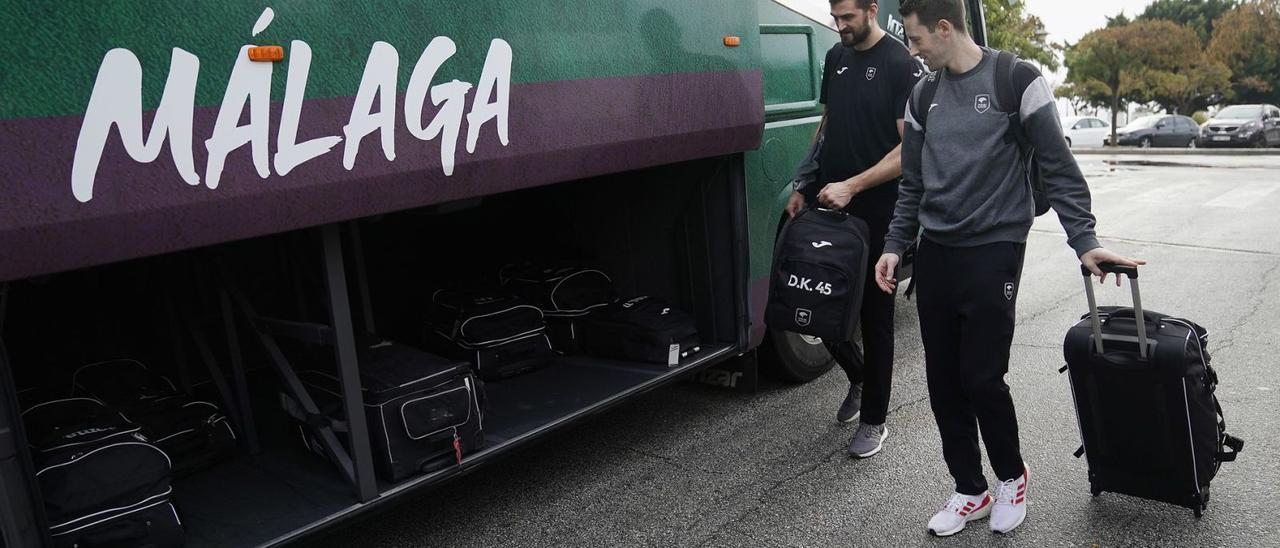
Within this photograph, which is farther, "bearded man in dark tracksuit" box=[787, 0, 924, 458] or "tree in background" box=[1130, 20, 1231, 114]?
"tree in background" box=[1130, 20, 1231, 114]

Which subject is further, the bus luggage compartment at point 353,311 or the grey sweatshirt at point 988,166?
the bus luggage compartment at point 353,311

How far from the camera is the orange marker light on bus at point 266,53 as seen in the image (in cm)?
235

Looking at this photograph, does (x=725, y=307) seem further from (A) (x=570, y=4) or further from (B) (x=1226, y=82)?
(B) (x=1226, y=82)

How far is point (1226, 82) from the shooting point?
123 feet

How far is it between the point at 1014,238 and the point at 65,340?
3785mm

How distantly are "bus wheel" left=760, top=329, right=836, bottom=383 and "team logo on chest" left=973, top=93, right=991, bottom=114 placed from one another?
190 centimetres

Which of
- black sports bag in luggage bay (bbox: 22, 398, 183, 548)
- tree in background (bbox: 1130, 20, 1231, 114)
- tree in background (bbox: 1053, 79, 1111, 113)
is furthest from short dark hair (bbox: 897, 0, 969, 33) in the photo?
tree in background (bbox: 1053, 79, 1111, 113)

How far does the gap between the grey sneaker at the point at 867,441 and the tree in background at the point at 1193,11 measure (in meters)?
49.0

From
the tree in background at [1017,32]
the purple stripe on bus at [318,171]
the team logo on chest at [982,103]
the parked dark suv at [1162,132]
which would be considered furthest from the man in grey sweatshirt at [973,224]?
the parked dark suv at [1162,132]

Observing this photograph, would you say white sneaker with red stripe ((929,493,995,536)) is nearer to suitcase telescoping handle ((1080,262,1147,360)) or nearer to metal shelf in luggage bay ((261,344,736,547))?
suitcase telescoping handle ((1080,262,1147,360))

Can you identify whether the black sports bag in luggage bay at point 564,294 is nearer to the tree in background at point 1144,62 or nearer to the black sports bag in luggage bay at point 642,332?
the black sports bag in luggage bay at point 642,332

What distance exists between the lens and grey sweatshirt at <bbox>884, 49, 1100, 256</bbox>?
9.69ft

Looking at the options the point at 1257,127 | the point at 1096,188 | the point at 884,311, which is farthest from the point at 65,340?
the point at 1257,127

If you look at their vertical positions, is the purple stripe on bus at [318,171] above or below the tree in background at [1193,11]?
below
